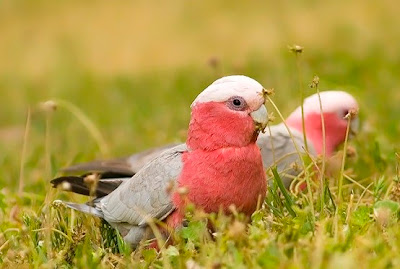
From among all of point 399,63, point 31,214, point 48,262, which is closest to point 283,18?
point 399,63

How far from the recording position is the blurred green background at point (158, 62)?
21.2 ft

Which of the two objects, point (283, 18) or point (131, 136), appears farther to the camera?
point (283, 18)

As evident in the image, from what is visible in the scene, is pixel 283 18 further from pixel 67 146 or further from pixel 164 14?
pixel 67 146

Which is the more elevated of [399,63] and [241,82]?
[241,82]

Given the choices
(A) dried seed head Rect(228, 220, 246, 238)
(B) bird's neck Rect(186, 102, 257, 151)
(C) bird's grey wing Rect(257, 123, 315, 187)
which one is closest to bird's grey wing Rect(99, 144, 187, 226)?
(B) bird's neck Rect(186, 102, 257, 151)

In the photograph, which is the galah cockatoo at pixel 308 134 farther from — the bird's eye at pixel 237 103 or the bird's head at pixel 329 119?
the bird's eye at pixel 237 103

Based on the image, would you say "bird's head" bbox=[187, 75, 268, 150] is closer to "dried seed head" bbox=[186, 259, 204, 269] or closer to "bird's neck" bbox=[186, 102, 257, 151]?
"bird's neck" bbox=[186, 102, 257, 151]

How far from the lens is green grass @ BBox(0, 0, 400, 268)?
3.05 meters

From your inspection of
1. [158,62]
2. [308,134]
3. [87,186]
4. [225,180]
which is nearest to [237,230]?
[225,180]

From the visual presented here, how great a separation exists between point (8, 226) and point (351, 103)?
76.6 inches

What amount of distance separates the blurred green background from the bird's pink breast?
1.64 m

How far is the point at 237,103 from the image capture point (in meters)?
3.40

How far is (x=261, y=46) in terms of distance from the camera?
9.06 m

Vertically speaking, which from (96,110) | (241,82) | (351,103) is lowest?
(96,110)
